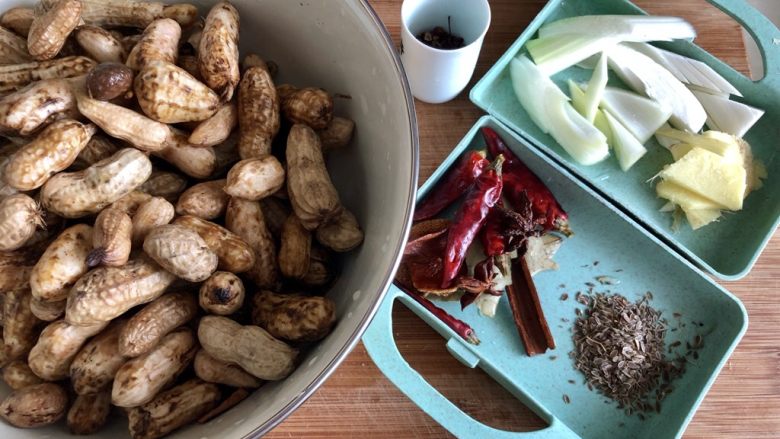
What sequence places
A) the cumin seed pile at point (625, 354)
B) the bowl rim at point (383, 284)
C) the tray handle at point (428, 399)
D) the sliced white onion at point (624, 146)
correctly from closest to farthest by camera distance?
the bowl rim at point (383, 284)
the tray handle at point (428, 399)
the cumin seed pile at point (625, 354)
the sliced white onion at point (624, 146)

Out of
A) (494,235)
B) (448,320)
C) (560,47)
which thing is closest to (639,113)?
(560,47)

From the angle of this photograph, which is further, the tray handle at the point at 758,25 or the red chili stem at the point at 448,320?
the tray handle at the point at 758,25

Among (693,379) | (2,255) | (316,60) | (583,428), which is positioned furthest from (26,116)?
(693,379)

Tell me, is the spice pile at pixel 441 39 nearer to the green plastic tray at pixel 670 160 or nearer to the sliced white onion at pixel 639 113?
the green plastic tray at pixel 670 160

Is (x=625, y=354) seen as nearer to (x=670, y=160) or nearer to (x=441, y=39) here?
(x=670, y=160)

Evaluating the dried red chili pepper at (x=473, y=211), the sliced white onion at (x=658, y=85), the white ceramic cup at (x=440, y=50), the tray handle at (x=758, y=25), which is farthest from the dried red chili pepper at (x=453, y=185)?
the tray handle at (x=758, y=25)

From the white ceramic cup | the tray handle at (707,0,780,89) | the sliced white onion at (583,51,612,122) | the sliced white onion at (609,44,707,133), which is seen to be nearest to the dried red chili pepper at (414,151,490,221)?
the white ceramic cup
